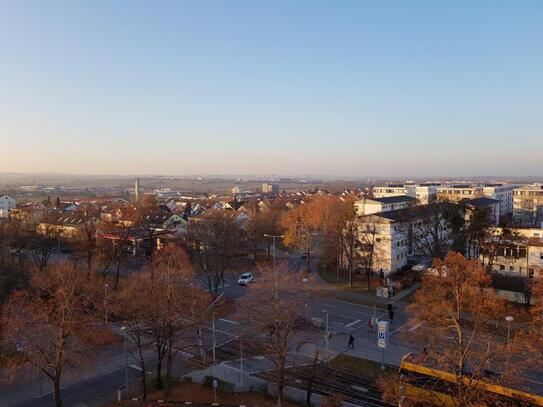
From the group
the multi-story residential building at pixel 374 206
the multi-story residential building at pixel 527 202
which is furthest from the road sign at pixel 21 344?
the multi-story residential building at pixel 527 202

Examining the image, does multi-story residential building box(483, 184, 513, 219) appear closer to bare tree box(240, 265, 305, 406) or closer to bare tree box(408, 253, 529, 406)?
bare tree box(408, 253, 529, 406)

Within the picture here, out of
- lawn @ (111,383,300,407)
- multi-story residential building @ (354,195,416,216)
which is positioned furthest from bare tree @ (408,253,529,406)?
multi-story residential building @ (354,195,416,216)

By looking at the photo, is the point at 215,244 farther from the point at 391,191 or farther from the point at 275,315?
the point at 391,191

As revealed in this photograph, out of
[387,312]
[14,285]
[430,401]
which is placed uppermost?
[14,285]

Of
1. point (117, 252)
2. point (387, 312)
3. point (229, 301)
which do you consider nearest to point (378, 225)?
point (387, 312)

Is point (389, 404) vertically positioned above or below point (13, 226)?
below

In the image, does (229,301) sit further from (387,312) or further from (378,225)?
(378,225)

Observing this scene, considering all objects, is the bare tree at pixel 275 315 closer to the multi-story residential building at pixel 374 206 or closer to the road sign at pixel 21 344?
the road sign at pixel 21 344
